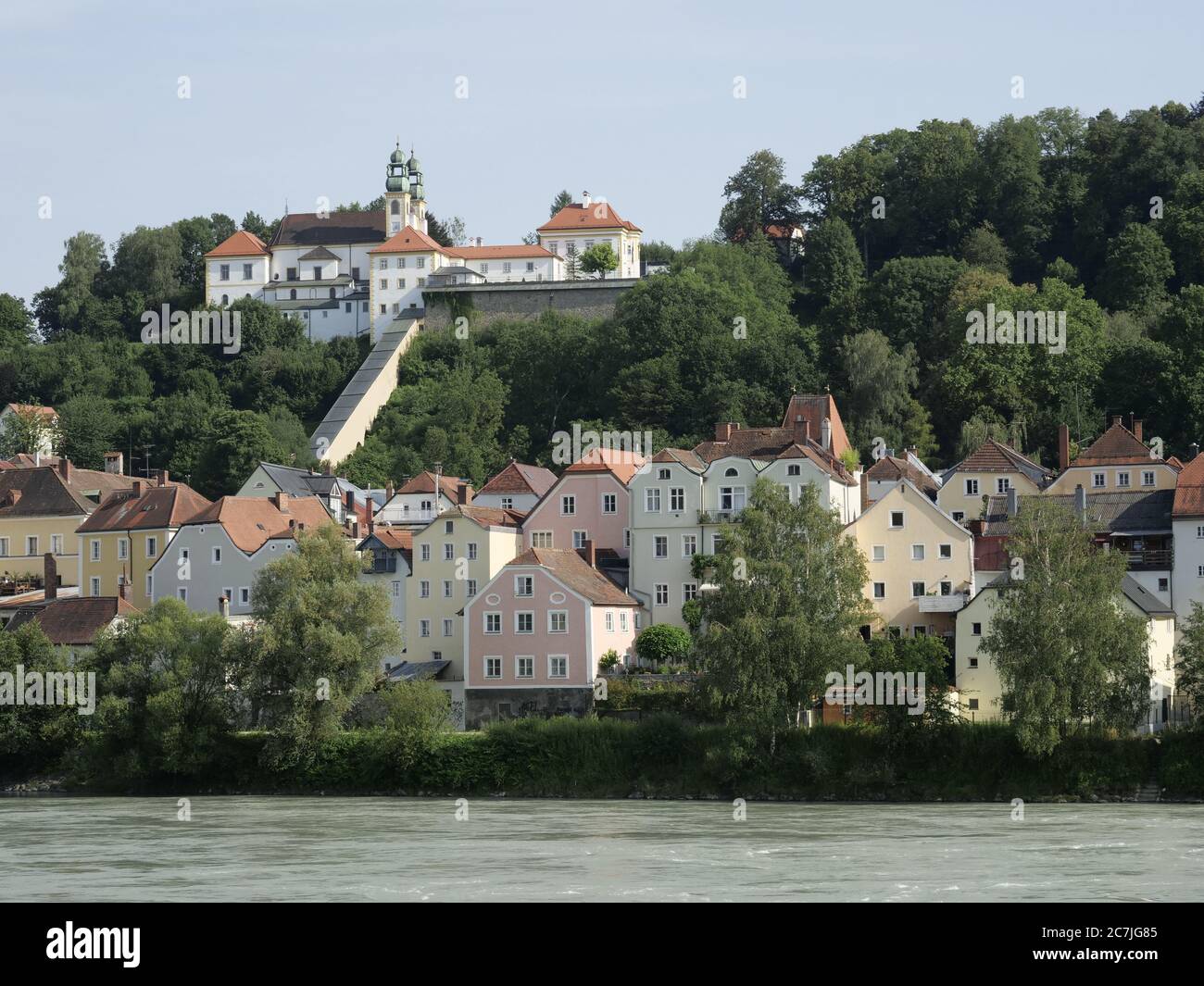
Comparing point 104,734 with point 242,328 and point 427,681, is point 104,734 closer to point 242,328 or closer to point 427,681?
point 427,681

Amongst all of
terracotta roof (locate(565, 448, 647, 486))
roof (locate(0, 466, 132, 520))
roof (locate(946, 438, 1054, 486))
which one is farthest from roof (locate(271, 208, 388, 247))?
roof (locate(946, 438, 1054, 486))

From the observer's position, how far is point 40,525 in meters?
75.6

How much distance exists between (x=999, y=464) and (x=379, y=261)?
50902 mm

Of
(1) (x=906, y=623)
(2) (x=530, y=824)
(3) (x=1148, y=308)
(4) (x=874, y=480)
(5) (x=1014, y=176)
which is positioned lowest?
(2) (x=530, y=824)

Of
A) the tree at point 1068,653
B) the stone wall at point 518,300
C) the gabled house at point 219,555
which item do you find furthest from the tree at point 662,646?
the stone wall at point 518,300

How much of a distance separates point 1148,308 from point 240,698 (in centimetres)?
5715

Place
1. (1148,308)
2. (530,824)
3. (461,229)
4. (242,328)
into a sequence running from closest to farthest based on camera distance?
(530,824), (1148,308), (242,328), (461,229)

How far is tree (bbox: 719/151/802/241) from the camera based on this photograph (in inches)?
4461

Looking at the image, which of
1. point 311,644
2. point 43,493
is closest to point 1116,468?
point 311,644

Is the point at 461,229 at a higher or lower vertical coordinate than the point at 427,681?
higher

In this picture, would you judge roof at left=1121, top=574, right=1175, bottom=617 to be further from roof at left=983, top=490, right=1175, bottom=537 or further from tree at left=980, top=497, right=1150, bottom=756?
tree at left=980, top=497, right=1150, bottom=756

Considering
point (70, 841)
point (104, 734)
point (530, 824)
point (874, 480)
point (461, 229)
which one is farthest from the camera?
point (461, 229)

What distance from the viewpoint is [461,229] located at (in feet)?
472

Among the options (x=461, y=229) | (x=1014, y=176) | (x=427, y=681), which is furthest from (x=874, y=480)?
(x=461, y=229)
